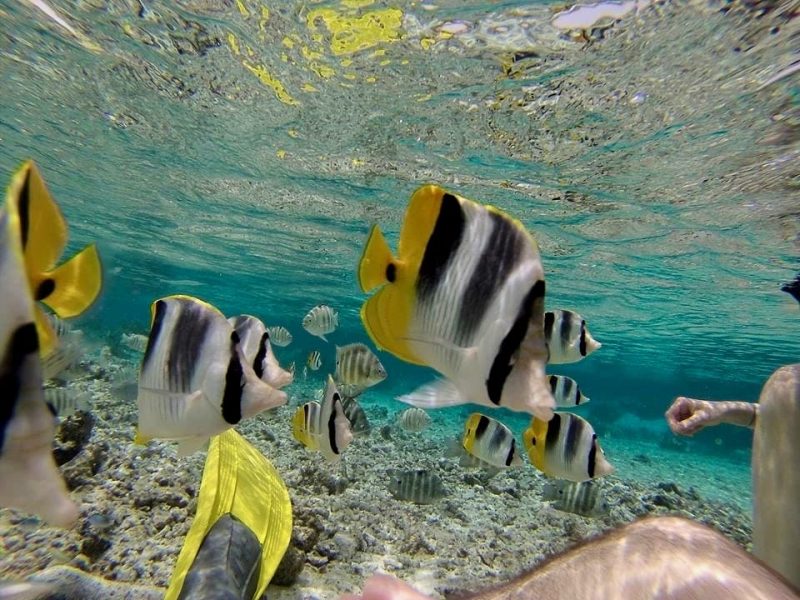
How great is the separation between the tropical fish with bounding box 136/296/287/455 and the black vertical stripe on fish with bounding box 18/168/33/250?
34.5 inches

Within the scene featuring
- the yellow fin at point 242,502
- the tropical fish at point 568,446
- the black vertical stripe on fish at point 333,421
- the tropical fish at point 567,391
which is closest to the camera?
the yellow fin at point 242,502

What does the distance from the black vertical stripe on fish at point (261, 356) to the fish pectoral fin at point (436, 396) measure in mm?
1211

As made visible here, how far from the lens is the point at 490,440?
4.59m

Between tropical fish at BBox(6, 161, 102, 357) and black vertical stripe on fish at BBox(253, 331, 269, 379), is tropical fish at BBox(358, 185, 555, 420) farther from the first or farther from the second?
black vertical stripe on fish at BBox(253, 331, 269, 379)

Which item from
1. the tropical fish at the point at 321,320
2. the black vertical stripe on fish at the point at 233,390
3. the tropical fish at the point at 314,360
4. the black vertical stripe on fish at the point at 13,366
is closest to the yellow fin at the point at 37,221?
the black vertical stripe on fish at the point at 13,366

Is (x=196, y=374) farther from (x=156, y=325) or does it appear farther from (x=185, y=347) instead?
(x=156, y=325)

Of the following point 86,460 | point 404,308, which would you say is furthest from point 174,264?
point 404,308

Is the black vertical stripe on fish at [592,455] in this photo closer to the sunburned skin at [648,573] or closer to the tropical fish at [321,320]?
the sunburned skin at [648,573]

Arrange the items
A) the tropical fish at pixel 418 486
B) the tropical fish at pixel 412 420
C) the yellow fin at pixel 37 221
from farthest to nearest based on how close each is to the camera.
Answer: the tropical fish at pixel 412 420 < the tropical fish at pixel 418 486 < the yellow fin at pixel 37 221

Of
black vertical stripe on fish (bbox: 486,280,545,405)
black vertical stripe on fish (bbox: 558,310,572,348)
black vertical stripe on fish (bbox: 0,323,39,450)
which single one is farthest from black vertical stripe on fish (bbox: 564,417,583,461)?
black vertical stripe on fish (bbox: 0,323,39,450)

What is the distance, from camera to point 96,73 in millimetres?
10789

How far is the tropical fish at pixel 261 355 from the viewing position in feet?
8.17

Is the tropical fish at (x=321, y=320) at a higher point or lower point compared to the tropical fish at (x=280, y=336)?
higher

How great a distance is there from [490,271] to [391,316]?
351 millimetres
